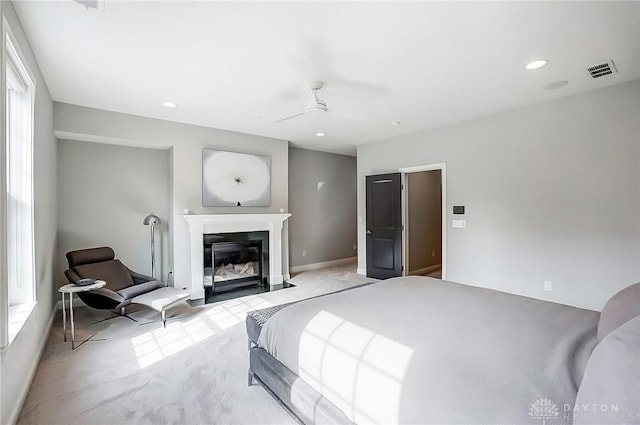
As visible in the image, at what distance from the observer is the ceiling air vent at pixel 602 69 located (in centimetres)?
277

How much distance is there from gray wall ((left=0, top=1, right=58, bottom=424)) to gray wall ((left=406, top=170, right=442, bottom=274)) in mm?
5125

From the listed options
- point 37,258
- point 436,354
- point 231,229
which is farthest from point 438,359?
point 231,229

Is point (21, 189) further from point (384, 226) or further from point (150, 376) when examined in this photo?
point (384, 226)

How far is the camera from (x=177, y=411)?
1.98 meters

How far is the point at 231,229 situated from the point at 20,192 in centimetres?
275

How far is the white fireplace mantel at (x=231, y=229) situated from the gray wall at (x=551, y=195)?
289 centimetres

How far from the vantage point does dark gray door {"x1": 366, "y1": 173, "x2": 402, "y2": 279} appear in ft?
17.9

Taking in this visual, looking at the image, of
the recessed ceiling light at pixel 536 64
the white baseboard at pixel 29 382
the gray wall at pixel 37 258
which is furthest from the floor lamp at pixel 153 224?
the recessed ceiling light at pixel 536 64

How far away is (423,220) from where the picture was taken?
20.5ft

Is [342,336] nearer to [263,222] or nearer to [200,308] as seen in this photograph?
[200,308]

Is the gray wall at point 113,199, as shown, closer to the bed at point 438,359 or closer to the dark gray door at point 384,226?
the bed at point 438,359

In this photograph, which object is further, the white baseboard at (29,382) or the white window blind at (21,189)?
the white window blind at (21,189)

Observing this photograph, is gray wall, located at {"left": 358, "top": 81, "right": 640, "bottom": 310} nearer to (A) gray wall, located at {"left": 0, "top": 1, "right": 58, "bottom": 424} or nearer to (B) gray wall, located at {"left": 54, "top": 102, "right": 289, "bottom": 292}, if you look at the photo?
(B) gray wall, located at {"left": 54, "top": 102, "right": 289, "bottom": 292}

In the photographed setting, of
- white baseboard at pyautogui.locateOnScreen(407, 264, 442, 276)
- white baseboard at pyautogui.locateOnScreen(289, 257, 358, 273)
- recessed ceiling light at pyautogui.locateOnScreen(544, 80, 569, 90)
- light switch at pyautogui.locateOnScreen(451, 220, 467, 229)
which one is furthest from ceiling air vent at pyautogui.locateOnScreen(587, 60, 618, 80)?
white baseboard at pyautogui.locateOnScreen(289, 257, 358, 273)
